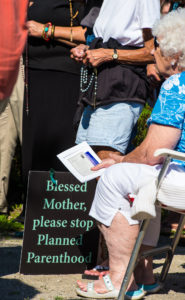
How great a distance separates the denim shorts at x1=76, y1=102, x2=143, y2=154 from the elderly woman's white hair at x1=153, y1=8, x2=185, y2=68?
1.80 feet

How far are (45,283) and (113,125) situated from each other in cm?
99

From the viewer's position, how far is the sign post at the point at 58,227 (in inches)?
155

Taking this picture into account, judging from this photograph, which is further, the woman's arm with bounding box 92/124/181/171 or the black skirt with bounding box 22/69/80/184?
the black skirt with bounding box 22/69/80/184

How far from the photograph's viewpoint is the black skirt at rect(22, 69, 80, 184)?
4.52 m

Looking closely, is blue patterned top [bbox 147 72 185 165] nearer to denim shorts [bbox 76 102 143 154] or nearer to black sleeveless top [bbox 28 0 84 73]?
denim shorts [bbox 76 102 143 154]

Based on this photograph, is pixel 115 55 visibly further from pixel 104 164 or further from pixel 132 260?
pixel 132 260

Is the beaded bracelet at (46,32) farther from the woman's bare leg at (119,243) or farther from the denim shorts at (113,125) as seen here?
the woman's bare leg at (119,243)

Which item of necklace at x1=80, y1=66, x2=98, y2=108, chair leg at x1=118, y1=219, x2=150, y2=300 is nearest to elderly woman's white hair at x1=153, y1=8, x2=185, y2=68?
necklace at x1=80, y1=66, x2=98, y2=108

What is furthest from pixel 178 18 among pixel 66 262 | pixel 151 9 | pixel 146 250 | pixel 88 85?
pixel 66 262

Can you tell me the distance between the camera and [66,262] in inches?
157

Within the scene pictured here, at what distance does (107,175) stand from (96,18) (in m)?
1.17

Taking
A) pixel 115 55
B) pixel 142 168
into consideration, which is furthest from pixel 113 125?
pixel 142 168

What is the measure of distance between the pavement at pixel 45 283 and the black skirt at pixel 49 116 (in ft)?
2.45

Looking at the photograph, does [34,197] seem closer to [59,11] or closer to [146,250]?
[146,250]
